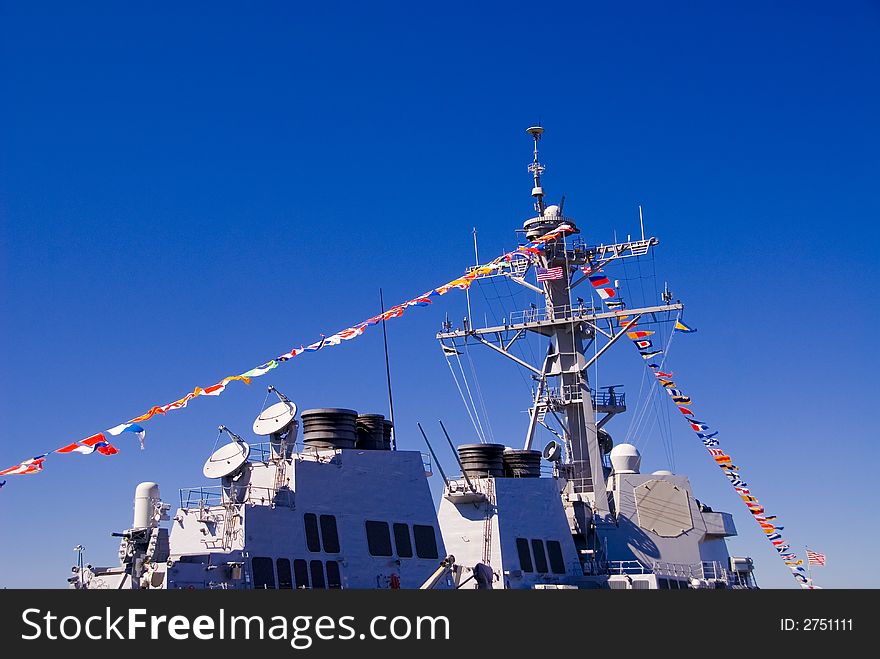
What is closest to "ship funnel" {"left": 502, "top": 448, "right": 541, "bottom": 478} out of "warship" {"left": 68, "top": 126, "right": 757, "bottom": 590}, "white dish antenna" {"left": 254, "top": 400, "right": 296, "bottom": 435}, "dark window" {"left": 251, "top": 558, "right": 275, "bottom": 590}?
"warship" {"left": 68, "top": 126, "right": 757, "bottom": 590}

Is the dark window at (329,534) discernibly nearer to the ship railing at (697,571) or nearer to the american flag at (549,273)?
the ship railing at (697,571)

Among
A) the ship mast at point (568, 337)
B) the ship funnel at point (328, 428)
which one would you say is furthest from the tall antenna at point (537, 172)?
the ship funnel at point (328, 428)

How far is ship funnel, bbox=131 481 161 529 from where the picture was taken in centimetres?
1981

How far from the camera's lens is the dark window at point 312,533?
1972cm

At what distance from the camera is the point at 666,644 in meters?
16.1

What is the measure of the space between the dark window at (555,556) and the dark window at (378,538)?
5513 mm

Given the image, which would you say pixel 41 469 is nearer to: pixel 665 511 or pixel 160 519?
pixel 160 519

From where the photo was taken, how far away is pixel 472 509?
24.5 metres

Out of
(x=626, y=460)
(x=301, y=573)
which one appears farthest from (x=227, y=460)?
(x=626, y=460)

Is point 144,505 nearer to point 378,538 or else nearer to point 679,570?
point 378,538

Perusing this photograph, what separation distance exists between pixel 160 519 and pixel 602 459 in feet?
46.4

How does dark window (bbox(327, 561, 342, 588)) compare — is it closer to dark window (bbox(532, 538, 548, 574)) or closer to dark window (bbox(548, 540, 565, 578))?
dark window (bbox(532, 538, 548, 574))

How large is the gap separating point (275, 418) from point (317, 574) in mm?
3230

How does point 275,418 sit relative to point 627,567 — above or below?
above
